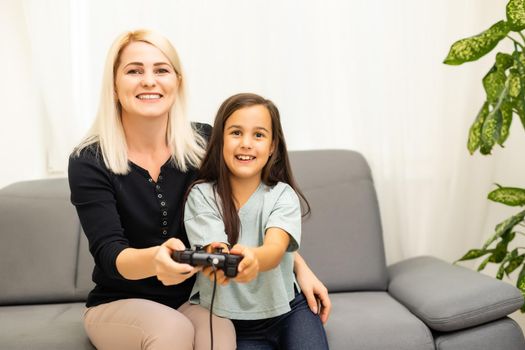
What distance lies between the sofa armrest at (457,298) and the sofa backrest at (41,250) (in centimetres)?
113

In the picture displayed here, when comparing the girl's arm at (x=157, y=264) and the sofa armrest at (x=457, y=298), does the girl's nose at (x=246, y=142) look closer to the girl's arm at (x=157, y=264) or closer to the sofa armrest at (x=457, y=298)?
the girl's arm at (x=157, y=264)

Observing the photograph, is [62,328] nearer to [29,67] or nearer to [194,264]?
[194,264]

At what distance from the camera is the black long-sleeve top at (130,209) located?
61.8 inches

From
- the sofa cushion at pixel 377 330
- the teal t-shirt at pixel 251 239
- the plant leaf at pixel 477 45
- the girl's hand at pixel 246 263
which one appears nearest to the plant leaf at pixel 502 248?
the sofa cushion at pixel 377 330

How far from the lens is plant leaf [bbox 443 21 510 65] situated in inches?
73.9

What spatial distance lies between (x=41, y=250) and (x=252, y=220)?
3.22 ft

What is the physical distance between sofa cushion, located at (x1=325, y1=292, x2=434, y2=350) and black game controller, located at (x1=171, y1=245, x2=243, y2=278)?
1.88ft

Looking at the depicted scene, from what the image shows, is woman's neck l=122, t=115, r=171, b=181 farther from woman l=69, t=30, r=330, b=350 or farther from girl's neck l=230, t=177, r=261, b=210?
girl's neck l=230, t=177, r=261, b=210

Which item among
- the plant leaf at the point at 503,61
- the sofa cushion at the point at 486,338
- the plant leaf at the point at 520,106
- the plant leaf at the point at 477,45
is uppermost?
the plant leaf at the point at 477,45

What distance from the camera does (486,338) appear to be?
68.5 inches

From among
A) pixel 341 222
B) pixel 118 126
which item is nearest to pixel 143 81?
pixel 118 126

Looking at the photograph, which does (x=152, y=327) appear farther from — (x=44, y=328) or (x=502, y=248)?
(x=502, y=248)

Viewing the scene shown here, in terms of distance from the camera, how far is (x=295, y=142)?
2.54m

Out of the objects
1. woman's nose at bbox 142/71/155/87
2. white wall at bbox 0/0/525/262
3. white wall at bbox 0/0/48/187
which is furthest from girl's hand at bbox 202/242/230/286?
white wall at bbox 0/0/48/187
